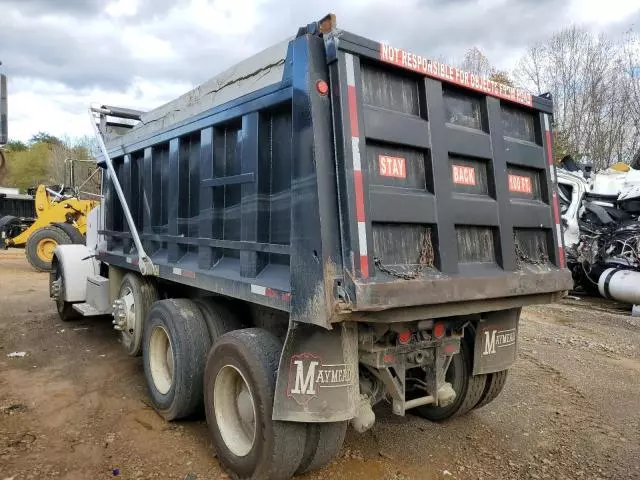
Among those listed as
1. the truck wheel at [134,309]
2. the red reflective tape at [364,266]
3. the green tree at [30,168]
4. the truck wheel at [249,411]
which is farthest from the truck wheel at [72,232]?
the green tree at [30,168]

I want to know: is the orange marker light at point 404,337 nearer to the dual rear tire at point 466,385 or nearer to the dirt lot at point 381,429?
the dirt lot at point 381,429

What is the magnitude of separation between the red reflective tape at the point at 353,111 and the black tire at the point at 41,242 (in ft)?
46.4

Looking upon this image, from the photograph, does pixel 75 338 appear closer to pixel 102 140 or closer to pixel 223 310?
pixel 102 140

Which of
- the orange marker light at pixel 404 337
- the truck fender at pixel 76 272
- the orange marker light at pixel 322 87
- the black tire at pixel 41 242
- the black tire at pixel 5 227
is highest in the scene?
the black tire at pixel 5 227

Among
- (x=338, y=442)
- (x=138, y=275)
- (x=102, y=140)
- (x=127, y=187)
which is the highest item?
(x=102, y=140)

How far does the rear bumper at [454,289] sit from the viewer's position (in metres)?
2.59

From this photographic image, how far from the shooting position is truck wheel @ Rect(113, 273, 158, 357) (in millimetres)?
5148

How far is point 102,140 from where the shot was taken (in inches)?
229

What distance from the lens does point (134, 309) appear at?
207 inches

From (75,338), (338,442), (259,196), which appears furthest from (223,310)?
(75,338)

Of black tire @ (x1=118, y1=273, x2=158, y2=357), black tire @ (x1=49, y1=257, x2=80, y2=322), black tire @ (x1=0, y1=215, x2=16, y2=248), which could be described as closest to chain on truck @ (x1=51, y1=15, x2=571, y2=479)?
black tire @ (x1=118, y1=273, x2=158, y2=357)

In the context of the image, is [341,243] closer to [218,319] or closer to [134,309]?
[218,319]

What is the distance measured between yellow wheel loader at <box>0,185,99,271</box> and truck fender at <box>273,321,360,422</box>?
13060 millimetres

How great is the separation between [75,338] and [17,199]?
2285 centimetres
